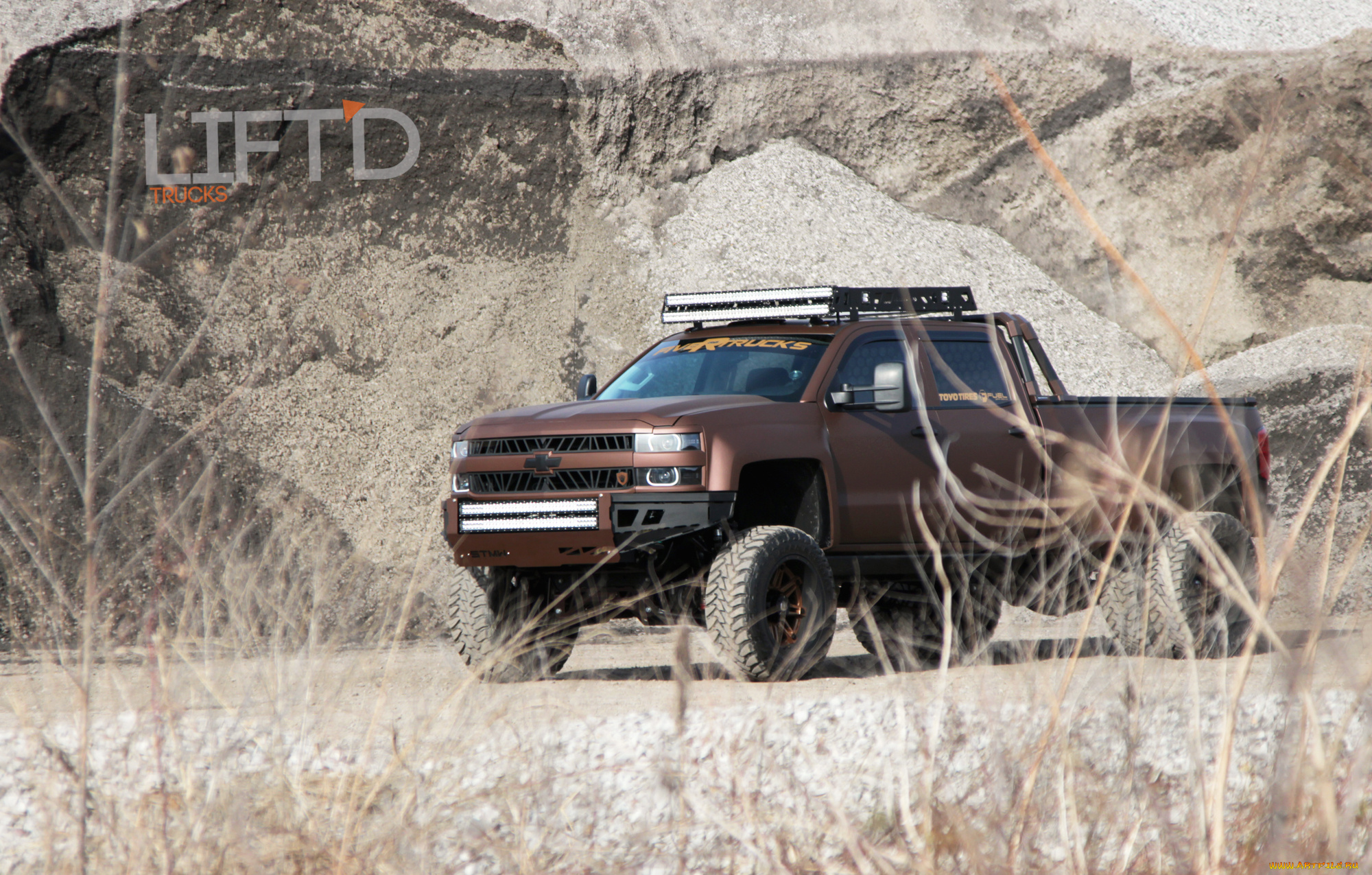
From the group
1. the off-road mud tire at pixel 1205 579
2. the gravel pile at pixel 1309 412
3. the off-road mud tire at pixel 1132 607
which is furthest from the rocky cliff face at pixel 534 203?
the off-road mud tire at pixel 1205 579

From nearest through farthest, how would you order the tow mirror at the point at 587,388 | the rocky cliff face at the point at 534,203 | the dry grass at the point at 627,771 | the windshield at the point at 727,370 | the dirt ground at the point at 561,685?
1. the dry grass at the point at 627,771
2. the dirt ground at the point at 561,685
3. the windshield at the point at 727,370
4. the tow mirror at the point at 587,388
5. the rocky cliff face at the point at 534,203

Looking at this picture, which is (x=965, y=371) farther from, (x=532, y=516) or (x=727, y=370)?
(x=532, y=516)

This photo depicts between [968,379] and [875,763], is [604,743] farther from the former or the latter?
[968,379]

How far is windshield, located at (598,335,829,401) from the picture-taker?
771 cm

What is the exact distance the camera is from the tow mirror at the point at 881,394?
697 centimetres

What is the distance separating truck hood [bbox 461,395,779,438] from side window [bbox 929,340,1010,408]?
4.42 ft

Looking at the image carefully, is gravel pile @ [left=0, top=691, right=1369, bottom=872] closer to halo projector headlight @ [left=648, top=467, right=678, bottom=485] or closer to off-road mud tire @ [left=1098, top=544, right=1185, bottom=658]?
halo projector headlight @ [left=648, top=467, right=678, bottom=485]

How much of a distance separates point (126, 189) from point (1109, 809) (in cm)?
1988

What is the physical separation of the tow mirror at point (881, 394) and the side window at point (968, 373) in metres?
0.40

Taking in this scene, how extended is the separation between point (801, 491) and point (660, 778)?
143 inches

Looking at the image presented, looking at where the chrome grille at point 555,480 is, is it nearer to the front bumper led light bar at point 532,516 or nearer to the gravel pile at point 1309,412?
the front bumper led light bar at point 532,516

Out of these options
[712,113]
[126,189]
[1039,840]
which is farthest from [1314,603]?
[712,113]

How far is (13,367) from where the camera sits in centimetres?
1612

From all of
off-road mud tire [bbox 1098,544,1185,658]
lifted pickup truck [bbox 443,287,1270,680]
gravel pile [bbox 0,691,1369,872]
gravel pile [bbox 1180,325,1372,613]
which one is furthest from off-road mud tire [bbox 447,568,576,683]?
gravel pile [bbox 1180,325,1372,613]
